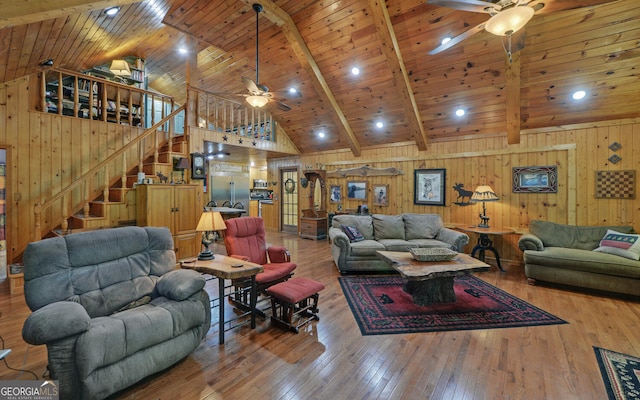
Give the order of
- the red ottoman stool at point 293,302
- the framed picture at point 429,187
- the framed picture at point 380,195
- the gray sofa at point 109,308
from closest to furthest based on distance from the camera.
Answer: the gray sofa at point 109,308, the red ottoman stool at point 293,302, the framed picture at point 429,187, the framed picture at point 380,195

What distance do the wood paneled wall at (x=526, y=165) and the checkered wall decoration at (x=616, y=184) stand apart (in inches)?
3.1

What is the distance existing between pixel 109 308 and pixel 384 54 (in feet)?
16.2

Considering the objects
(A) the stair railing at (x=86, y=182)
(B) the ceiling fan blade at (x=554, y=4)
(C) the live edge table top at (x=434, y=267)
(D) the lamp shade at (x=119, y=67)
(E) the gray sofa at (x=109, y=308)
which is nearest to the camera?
(E) the gray sofa at (x=109, y=308)

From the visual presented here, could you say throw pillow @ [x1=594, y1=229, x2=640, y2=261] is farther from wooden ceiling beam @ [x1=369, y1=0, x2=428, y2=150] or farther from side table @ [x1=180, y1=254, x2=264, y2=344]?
side table @ [x1=180, y1=254, x2=264, y2=344]

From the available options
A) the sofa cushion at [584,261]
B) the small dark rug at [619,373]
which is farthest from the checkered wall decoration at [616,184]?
the small dark rug at [619,373]

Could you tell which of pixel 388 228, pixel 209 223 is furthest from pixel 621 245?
pixel 209 223

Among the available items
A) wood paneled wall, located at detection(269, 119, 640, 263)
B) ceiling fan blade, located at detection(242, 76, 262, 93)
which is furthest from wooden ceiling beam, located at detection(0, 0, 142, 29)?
wood paneled wall, located at detection(269, 119, 640, 263)

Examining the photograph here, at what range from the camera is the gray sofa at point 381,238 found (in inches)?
172

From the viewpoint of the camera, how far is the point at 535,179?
190 inches

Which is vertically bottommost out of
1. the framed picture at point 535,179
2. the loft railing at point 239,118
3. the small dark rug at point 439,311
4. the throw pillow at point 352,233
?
the small dark rug at point 439,311

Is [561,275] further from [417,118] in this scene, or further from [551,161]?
[417,118]

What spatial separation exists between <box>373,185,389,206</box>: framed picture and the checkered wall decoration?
145 inches

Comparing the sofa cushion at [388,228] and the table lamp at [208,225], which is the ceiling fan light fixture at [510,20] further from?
the sofa cushion at [388,228]

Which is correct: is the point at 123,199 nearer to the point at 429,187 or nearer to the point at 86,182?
the point at 86,182
